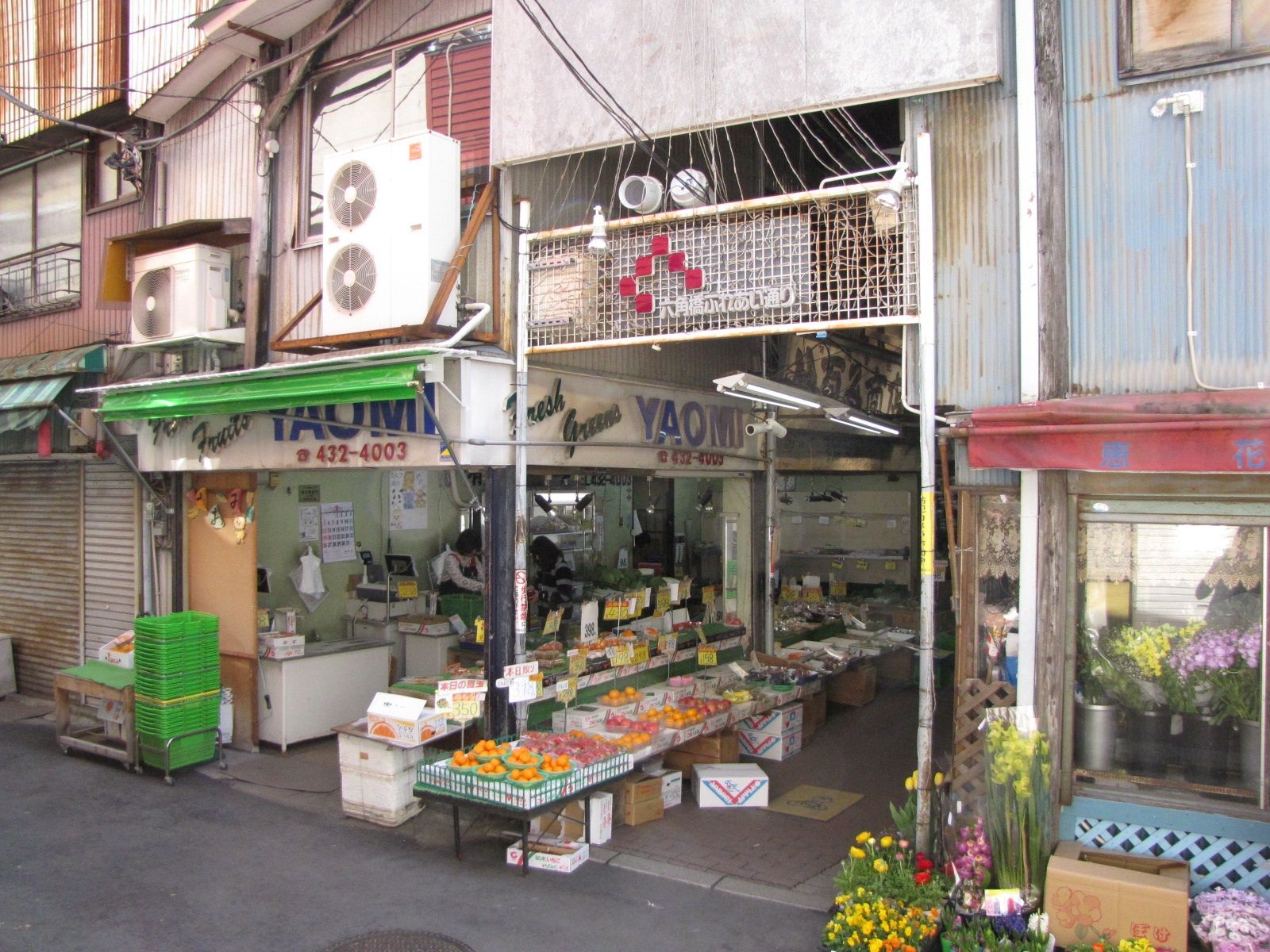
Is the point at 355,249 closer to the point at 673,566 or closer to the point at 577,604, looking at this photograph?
the point at 577,604

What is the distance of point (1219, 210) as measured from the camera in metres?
5.79

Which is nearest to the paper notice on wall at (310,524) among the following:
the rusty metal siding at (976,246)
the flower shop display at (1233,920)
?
the rusty metal siding at (976,246)

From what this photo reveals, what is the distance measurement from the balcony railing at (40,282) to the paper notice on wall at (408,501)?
503cm

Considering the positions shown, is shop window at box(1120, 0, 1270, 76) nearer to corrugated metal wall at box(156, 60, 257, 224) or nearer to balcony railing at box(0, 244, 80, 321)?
corrugated metal wall at box(156, 60, 257, 224)

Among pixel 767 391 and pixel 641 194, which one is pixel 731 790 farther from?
pixel 641 194

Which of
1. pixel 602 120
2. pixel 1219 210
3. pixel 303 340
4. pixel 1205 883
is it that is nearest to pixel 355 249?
pixel 303 340

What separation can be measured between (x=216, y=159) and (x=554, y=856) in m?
8.94

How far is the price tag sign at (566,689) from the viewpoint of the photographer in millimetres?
8984

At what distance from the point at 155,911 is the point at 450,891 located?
6.76 feet

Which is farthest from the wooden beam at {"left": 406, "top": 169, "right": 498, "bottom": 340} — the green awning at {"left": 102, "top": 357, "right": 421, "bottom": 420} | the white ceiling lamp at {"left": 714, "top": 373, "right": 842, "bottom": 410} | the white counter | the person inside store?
the person inside store

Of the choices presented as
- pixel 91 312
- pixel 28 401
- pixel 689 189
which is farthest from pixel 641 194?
pixel 91 312

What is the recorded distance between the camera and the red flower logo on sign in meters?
7.57

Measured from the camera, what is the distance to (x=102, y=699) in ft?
33.8

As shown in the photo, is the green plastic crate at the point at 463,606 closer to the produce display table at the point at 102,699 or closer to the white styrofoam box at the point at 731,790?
the produce display table at the point at 102,699
